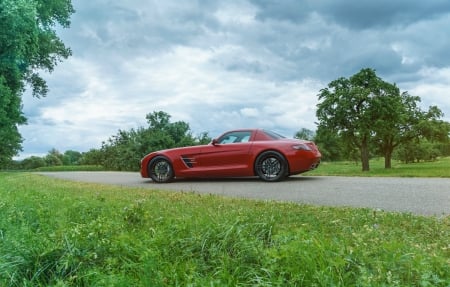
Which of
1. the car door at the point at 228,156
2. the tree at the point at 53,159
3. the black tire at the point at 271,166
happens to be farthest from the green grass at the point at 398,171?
the tree at the point at 53,159

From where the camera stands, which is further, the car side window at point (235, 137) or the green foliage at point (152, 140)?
the green foliage at point (152, 140)

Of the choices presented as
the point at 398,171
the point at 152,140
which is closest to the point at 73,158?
the point at 152,140

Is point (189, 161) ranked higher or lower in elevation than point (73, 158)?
lower

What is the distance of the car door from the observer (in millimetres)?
8031

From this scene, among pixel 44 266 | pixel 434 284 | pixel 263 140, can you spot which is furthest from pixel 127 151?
pixel 434 284

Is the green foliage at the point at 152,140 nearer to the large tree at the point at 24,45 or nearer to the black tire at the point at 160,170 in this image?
the large tree at the point at 24,45

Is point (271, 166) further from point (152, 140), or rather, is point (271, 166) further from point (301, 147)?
point (152, 140)

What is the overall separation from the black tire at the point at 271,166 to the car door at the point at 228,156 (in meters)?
0.23

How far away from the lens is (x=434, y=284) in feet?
5.96

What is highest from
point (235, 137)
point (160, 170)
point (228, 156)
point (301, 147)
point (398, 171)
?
point (235, 137)

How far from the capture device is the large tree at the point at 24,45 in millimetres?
13117

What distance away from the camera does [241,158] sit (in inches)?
317

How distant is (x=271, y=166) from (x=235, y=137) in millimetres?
1142

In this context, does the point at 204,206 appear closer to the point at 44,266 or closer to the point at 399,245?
the point at 44,266
